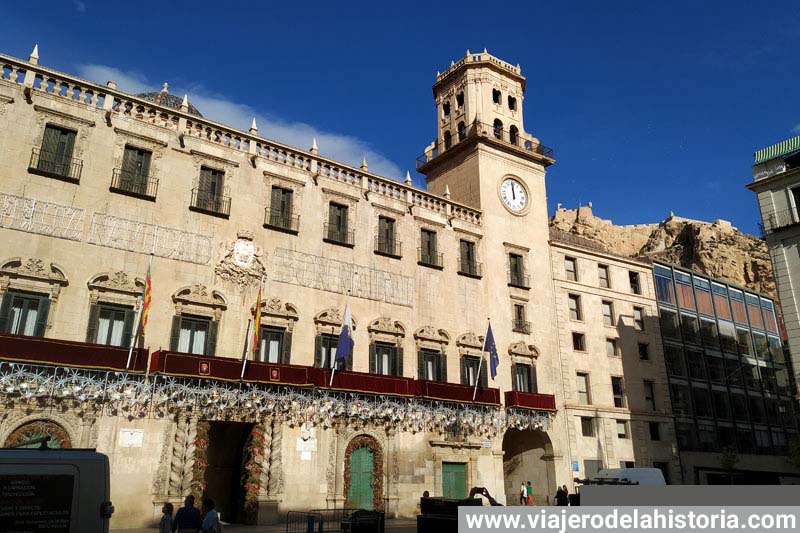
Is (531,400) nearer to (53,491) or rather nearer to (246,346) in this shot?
(246,346)

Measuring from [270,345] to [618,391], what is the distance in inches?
1004

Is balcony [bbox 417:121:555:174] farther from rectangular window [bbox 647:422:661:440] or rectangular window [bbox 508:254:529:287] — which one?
rectangular window [bbox 647:422:661:440]

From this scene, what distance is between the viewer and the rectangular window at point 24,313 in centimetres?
2299

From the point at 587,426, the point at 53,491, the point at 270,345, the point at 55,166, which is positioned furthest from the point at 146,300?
the point at 587,426

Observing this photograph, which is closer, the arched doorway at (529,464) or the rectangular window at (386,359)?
the rectangular window at (386,359)

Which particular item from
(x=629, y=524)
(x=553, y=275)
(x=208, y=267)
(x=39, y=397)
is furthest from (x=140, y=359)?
(x=553, y=275)

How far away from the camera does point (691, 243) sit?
91.6m

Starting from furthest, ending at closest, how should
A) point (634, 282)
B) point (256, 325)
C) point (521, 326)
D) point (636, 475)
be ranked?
point (634, 282)
point (521, 326)
point (636, 475)
point (256, 325)

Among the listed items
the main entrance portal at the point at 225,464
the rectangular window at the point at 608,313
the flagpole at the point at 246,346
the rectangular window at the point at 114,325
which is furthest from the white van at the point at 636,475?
the rectangular window at the point at 114,325

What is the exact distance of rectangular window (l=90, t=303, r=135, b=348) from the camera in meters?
24.9

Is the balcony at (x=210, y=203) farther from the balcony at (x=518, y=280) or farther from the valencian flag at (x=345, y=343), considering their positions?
the balcony at (x=518, y=280)

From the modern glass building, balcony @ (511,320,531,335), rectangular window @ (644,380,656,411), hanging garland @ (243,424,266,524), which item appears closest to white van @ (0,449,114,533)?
hanging garland @ (243,424,266,524)

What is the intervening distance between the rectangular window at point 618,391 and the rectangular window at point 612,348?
166 centimetres

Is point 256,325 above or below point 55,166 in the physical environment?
below
